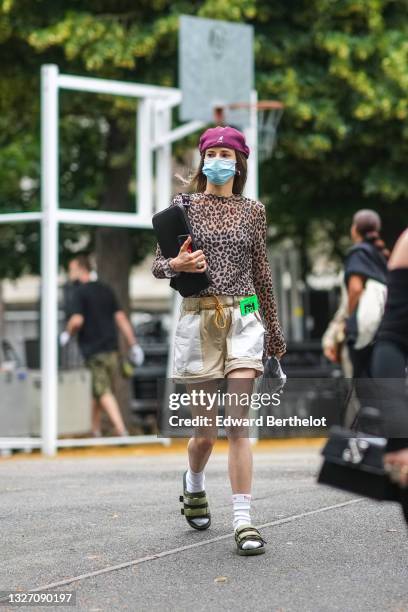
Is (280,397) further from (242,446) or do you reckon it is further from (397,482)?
(397,482)

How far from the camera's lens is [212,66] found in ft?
46.4

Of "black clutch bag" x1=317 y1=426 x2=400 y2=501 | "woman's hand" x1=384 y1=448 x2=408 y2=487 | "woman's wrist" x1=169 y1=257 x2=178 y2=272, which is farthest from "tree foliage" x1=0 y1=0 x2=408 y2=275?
"woman's hand" x1=384 y1=448 x2=408 y2=487

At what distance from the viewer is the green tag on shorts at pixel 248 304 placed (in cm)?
594

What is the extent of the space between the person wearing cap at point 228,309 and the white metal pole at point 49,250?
6.54m

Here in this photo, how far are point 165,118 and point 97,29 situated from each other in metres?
2.31

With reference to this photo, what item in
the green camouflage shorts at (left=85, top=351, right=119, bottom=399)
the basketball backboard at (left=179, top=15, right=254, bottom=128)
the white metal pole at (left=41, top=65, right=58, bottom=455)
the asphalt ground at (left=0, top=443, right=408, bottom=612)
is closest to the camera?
the asphalt ground at (left=0, top=443, right=408, bottom=612)

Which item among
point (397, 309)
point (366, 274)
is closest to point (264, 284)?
point (397, 309)

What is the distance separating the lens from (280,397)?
647 centimetres

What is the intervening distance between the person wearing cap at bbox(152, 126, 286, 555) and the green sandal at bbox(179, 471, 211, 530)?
0.32 m

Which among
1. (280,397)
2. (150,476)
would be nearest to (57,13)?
(150,476)

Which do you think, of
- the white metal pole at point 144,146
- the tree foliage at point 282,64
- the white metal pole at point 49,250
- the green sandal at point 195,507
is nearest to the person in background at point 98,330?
the white metal pole at point 49,250

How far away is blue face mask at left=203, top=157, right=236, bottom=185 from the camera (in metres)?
6.02

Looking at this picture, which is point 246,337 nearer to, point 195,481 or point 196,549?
point 195,481

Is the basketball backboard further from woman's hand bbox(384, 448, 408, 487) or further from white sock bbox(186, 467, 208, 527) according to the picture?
woman's hand bbox(384, 448, 408, 487)
